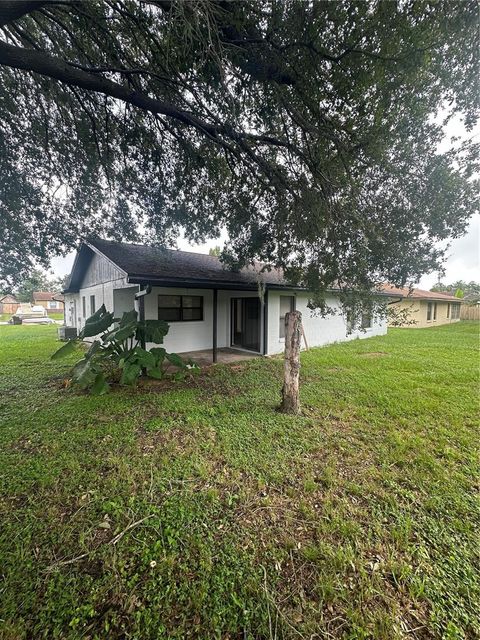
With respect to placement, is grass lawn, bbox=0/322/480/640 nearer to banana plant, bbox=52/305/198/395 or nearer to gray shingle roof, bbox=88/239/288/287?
banana plant, bbox=52/305/198/395

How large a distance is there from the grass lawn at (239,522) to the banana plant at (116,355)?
76 centimetres

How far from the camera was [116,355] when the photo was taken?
586cm

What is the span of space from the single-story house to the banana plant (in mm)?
1052

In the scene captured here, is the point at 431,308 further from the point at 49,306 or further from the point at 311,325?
the point at 49,306

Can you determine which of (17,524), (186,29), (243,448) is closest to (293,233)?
(186,29)

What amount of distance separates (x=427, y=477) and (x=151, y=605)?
281 centimetres

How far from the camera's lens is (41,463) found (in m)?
3.02

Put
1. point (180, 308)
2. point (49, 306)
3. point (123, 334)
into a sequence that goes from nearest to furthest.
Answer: point (123, 334), point (180, 308), point (49, 306)

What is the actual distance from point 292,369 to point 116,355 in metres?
3.92

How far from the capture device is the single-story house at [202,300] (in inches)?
309

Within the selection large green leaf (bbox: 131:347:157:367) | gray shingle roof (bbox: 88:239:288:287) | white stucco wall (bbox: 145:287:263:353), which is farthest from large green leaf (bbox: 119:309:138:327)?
white stucco wall (bbox: 145:287:263:353)

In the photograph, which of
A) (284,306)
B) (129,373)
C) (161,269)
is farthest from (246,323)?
(129,373)

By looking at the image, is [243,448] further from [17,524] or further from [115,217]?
[115,217]

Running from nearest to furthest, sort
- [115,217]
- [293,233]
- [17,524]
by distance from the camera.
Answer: [17,524], [293,233], [115,217]
